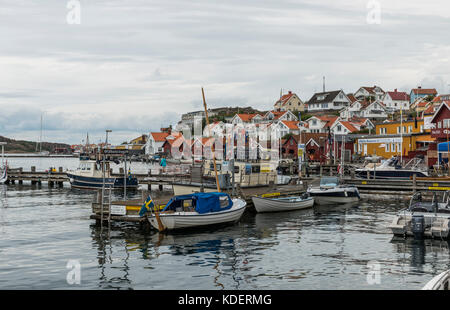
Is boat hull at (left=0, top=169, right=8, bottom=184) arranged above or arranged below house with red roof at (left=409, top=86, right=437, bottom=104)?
below

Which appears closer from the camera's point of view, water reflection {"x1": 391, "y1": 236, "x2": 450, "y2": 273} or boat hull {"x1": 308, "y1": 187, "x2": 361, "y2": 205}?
water reflection {"x1": 391, "y1": 236, "x2": 450, "y2": 273}

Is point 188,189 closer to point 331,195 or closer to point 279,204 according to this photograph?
point 279,204

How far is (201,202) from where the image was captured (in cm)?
3212

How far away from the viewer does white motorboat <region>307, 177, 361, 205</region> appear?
46.8 m

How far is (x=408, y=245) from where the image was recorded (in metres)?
27.4

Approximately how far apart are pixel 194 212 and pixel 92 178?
117 ft

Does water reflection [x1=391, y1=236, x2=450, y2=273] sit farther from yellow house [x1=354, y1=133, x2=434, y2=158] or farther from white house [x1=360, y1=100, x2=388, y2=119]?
white house [x1=360, y1=100, x2=388, y2=119]

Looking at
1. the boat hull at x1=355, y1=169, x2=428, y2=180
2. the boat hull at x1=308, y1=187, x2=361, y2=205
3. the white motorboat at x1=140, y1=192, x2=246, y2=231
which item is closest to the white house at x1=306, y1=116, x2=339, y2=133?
the boat hull at x1=355, y1=169, x2=428, y2=180

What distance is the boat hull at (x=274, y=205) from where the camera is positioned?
132 feet

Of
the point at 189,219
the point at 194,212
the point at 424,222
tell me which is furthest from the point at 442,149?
the point at 189,219

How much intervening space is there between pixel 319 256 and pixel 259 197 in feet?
49.5

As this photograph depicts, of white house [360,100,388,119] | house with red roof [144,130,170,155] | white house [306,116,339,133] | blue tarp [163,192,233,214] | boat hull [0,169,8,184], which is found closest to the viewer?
blue tarp [163,192,233,214]
